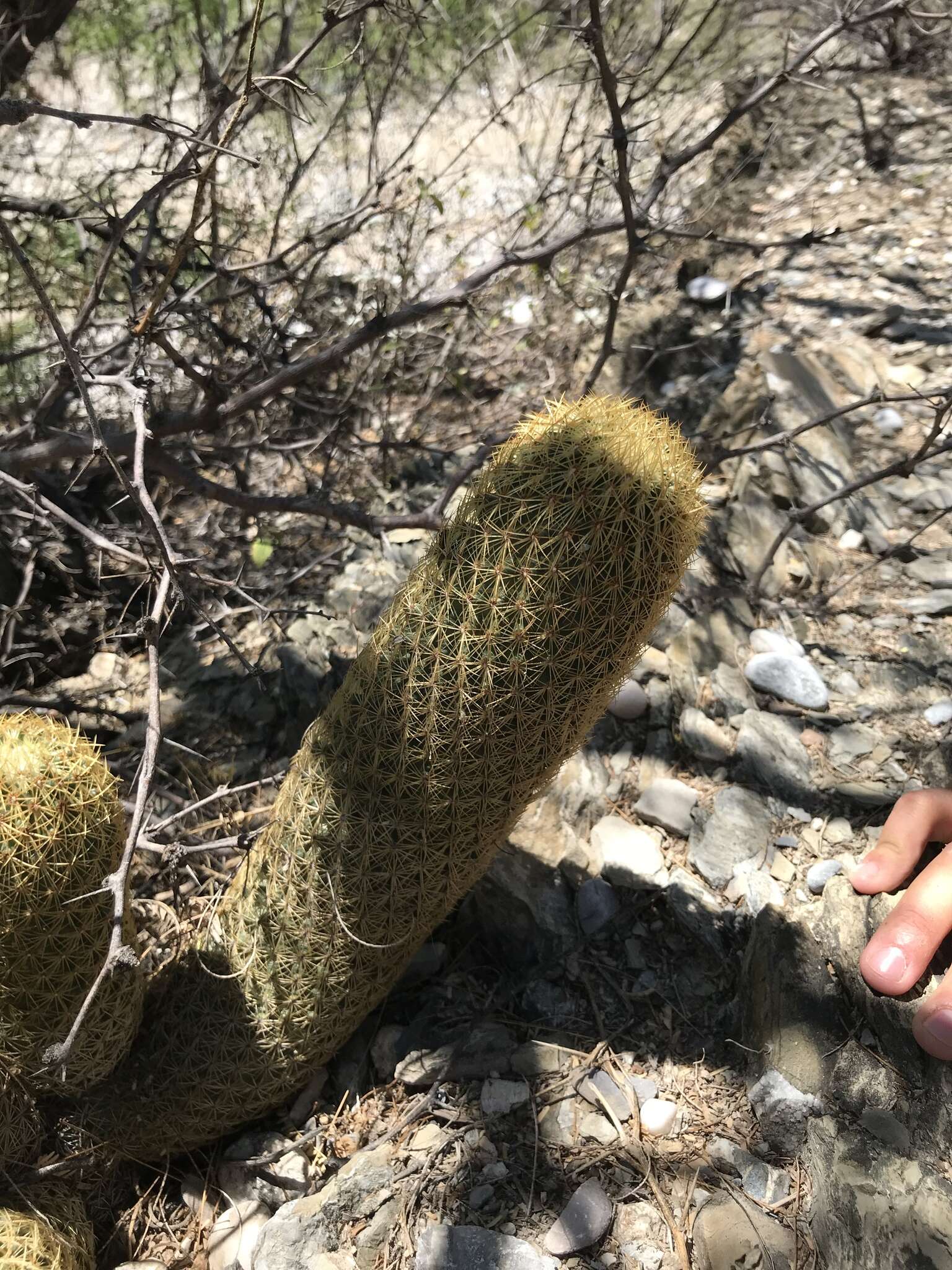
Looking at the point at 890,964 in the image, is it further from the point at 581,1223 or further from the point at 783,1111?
the point at 581,1223

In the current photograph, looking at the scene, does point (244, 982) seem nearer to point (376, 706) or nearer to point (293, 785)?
point (293, 785)

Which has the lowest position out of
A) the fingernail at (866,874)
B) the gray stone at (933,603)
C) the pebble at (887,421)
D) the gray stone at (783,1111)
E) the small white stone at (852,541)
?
the gray stone at (783,1111)

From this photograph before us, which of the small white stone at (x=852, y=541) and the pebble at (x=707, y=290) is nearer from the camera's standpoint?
the small white stone at (x=852, y=541)

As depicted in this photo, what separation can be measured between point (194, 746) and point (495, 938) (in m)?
1.13

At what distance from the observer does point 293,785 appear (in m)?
1.88

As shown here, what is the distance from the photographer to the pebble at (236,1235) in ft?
5.99

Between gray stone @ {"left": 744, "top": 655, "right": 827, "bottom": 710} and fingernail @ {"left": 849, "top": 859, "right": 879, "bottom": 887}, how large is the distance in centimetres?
72

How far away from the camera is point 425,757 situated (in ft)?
5.39

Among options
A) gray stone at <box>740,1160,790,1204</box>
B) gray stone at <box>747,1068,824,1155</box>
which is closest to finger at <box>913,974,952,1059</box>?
gray stone at <box>747,1068,824,1155</box>

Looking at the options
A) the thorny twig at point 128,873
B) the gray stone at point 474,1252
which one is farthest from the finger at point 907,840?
the thorny twig at point 128,873

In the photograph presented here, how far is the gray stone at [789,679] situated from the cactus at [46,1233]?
6.81 feet

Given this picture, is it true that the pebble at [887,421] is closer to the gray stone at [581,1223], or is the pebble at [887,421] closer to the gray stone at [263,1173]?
the gray stone at [581,1223]

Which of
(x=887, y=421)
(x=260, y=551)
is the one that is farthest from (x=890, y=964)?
(x=887, y=421)

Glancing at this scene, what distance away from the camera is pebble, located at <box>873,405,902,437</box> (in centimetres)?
343
